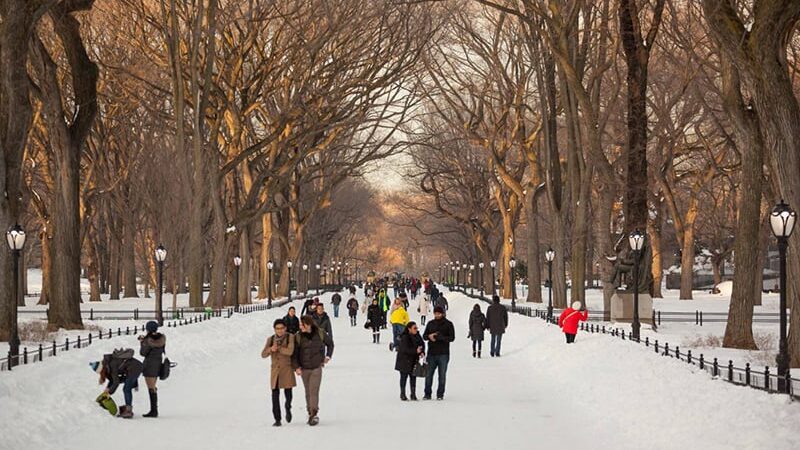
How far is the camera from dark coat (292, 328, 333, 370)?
15.4 metres

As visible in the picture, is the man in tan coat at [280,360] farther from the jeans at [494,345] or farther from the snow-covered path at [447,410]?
the jeans at [494,345]

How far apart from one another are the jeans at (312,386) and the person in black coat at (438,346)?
3.26 m

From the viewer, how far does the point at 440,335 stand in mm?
18375

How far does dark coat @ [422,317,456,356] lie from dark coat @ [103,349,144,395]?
15.6 feet

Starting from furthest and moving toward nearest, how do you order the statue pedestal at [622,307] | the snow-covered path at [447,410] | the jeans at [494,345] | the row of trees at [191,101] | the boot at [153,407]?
the statue pedestal at [622,307], the row of trees at [191,101], the jeans at [494,345], the boot at [153,407], the snow-covered path at [447,410]

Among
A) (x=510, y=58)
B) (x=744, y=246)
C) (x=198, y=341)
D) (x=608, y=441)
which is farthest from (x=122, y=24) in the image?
(x=608, y=441)

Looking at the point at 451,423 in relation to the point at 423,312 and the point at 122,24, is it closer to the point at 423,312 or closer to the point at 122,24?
the point at 423,312

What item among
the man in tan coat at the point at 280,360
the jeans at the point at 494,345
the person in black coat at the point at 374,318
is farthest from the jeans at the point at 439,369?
the person in black coat at the point at 374,318

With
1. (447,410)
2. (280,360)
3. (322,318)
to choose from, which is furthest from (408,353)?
(322,318)

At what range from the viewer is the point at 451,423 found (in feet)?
50.9

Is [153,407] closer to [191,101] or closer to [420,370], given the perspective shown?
[420,370]

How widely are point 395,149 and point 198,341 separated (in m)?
27.2

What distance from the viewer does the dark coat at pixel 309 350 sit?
1545 cm

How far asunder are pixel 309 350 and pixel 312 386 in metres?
0.49
